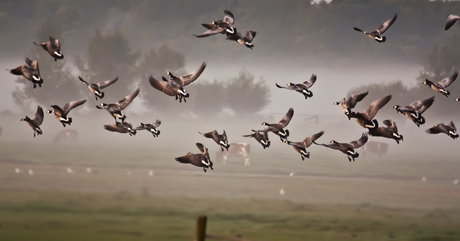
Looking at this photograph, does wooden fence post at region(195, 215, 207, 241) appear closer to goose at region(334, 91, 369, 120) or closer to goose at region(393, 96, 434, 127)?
goose at region(334, 91, 369, 120)

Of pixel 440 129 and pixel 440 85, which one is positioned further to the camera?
pixel 440 129

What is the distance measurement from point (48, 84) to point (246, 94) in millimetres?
4409

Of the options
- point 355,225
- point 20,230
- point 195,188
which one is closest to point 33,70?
point 20,230

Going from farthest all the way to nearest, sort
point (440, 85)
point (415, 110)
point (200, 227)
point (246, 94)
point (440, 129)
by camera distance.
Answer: point (246, 94)
point (440, 129)
point (440, 85)
point (415, 110)
point (200, 227)

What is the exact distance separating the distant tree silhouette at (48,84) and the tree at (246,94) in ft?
11.4

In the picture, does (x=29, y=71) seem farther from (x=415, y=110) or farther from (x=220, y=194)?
(x=415, y=110)

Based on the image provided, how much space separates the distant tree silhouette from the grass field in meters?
0.95

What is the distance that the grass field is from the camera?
8305 millimetres

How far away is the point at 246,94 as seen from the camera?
11.0m

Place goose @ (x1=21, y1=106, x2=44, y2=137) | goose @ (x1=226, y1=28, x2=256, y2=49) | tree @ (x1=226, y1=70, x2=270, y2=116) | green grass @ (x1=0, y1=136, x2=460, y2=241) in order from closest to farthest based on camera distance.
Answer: goose @ (x1=226, y1=28, x2=256, y2=49) → goose @ (x1=21, y1=106, x2=44, y2=137) → green grass @ (x1=0, y1=136, x2=460, y2=241) → tree @ (x1=226, y1=70, x2=270, y2=116)

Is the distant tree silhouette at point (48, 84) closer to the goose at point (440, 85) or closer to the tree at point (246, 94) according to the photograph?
the tree at point (246, 94)

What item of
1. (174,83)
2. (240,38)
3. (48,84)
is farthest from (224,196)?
(48,84)

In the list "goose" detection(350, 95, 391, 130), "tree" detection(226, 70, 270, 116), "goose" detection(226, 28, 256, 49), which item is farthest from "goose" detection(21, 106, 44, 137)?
"tree" detection(226, 70, 270, 116)

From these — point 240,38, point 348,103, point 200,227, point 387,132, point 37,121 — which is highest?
point 240,38
